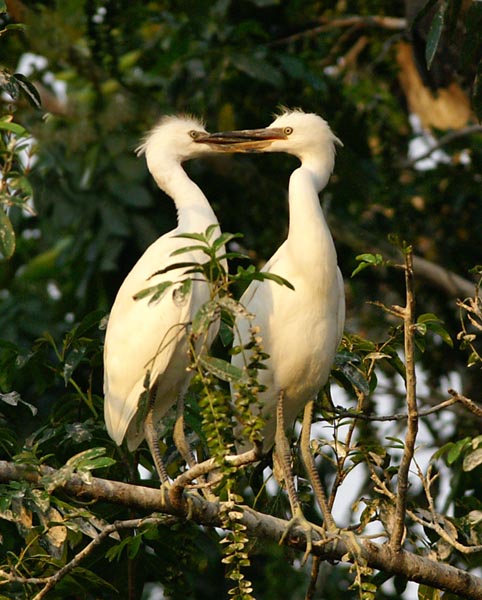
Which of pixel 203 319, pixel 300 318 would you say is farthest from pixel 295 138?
pixel 203 319

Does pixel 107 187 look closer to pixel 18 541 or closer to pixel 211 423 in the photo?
pixel 18 541

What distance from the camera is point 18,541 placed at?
3.43 metres

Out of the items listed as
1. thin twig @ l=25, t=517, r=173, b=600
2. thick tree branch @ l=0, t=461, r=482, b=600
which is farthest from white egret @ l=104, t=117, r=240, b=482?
thin twig @ l=25, t=517, r=173, b=600

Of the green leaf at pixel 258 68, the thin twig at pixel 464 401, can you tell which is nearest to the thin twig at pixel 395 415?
the thin twig at pixel 464 401

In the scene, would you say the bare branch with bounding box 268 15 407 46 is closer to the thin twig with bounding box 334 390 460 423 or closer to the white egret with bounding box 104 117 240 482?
the white egret with bounding box 104 117 240 482

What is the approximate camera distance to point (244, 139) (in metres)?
4.15

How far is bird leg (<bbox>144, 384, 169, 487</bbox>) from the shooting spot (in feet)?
11.1

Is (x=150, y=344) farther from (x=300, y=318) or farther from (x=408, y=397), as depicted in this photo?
(x=408, y=397)

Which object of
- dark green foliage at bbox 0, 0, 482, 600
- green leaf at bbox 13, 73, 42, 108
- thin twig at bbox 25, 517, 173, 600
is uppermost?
green leaf at bbox 13, 73, 42, 108

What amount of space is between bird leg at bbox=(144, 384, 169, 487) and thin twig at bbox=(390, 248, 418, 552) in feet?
2.29

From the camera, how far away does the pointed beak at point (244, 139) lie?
4066 mm

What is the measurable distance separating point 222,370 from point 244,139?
5.78 feet

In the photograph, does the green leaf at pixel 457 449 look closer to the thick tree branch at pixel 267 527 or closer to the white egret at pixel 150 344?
the thick tree branch at pixel 267 527

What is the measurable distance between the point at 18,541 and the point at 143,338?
2.34 feet
